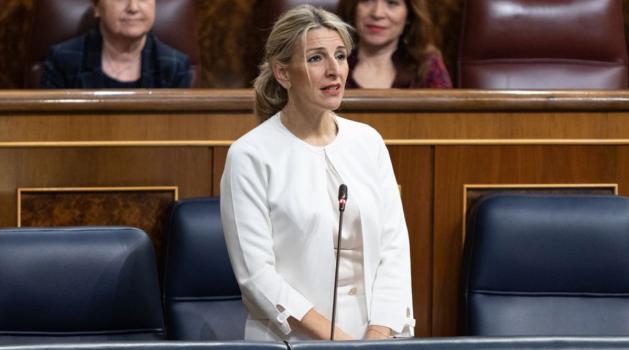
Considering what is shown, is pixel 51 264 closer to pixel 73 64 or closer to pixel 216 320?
pixel 216 320

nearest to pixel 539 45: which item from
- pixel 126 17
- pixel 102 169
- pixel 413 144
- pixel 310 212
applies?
pixel 413 144

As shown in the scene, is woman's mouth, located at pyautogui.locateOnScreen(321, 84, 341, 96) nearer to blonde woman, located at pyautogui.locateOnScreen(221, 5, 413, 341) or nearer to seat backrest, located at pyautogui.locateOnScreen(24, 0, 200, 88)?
blonde woman, located at pyautogui.locateOnScreen(221, 5, 413, 341)

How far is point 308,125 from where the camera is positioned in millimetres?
1406

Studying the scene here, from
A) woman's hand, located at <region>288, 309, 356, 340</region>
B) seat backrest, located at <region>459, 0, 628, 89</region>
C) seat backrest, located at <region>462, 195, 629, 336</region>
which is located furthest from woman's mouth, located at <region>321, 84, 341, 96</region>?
seat backrest, located at <region>459, 0, 628, 89</region>

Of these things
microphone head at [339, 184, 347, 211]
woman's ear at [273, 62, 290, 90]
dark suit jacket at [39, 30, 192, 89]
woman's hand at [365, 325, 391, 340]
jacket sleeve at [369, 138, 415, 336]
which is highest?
dark suit jacket at [39, 30, 192, 89]

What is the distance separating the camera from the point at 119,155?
175 centimetres

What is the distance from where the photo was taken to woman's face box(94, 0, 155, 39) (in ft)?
7.03

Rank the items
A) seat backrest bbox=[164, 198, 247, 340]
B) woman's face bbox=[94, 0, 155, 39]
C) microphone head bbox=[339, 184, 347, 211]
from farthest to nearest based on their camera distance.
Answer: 1. woman's face bbox=[94, 0, 155, 39]
2. seat backrest bbox=[164, 198, 247, 340]
3. microphone head bbox=[339, 184, 347, 211]

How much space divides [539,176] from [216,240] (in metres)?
0.53

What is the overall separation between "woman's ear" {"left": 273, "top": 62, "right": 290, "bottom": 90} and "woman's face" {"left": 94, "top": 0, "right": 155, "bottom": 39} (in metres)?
0.80

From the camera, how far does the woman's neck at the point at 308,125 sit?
1.40 m

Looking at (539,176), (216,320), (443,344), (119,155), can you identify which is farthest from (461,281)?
(443,344)

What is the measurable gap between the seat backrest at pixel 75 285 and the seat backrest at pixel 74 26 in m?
0.86

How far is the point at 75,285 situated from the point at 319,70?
0.40 metres
